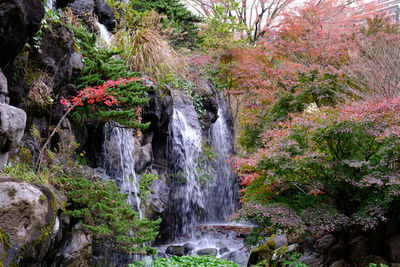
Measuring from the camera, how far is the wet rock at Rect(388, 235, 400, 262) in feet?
14.1

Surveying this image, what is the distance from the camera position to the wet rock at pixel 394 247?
4.29 m

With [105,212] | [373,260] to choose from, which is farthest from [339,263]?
[105,212]

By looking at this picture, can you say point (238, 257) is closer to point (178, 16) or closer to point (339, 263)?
point (339, 263)

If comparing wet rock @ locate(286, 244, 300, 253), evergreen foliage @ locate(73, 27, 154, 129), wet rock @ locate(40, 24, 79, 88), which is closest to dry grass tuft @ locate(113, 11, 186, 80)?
evergreen foliage @ locate(73, 27, 154, 129)

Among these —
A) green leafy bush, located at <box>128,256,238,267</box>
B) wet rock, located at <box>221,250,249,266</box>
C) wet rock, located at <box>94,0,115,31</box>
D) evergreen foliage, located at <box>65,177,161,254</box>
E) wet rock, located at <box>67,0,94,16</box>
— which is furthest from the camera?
wet rock, located at <box>94,0,115,31</box>

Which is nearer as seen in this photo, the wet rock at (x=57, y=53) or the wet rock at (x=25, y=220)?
the wet rock at (x=25, y=220)

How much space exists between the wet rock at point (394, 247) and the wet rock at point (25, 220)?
4.59 metres

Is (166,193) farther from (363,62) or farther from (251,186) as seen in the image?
(363,62)

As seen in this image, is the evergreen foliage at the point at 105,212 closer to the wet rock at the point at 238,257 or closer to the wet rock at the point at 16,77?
the wet rock at the point at 16,77

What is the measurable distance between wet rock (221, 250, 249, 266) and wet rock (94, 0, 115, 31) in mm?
7417

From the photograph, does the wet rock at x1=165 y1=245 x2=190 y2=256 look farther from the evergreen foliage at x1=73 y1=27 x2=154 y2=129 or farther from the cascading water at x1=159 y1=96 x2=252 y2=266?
the evergreen foliage at x1=73 y1=27 x2=154 y2=129

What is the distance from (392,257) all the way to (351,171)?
1.35 meters

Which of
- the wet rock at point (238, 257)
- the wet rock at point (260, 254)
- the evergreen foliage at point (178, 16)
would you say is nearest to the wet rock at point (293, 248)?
the wet rock at point (260, 254)

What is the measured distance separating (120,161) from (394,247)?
5203mm
